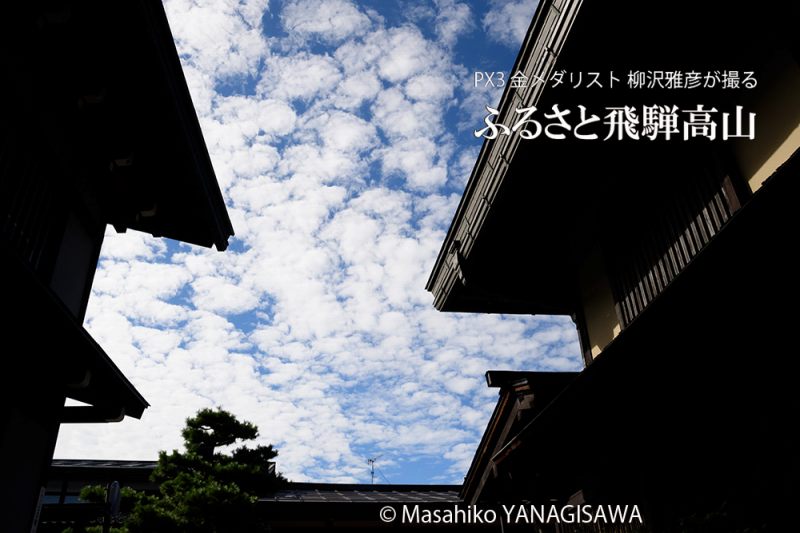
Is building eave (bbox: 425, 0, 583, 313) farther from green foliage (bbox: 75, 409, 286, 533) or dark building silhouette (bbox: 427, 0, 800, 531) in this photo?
green foliage (bbox: 75, 409, 286, 533)

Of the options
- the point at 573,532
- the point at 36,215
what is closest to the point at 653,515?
the point at 573,532

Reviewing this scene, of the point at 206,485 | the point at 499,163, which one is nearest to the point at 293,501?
the point at 206,485

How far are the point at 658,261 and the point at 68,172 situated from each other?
23.0ft

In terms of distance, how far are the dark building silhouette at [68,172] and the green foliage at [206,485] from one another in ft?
22.8

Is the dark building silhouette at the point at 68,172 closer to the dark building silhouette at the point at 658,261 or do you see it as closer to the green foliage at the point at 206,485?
the dark building silhouette at the point at 658,261

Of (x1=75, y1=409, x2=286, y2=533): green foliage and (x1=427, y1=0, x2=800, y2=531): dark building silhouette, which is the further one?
(x1=75, y1=409, x2=286, y2=533): green foliage

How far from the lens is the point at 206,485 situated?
43.2 feet

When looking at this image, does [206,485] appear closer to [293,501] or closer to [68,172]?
[293,501]

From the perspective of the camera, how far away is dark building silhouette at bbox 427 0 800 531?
3645 mm

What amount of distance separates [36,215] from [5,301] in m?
2.40

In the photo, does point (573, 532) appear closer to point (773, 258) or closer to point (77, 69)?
point (773, 258)

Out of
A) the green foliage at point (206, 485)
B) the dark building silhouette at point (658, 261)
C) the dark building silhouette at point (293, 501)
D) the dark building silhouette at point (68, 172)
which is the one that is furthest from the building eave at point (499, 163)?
the green foliage at point (206, 485)

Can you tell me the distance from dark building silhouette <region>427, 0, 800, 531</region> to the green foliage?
7.26 meters

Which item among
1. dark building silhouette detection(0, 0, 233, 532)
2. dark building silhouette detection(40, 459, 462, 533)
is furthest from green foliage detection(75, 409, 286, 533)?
dark building silhouette detection(0, 0, 233, 532)
